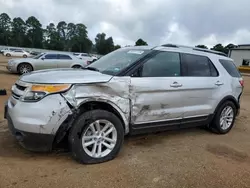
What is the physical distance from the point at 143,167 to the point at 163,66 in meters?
1.70

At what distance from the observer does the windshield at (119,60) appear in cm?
404

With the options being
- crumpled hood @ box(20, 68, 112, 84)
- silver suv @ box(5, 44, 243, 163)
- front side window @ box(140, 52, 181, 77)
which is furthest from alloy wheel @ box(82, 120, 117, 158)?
front side window @ box(140, 52, 181, 77)

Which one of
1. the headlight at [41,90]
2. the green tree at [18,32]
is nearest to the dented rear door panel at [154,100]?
the headlight at [41,90]

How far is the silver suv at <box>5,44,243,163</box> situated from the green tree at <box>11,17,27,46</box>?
95679 millimetres

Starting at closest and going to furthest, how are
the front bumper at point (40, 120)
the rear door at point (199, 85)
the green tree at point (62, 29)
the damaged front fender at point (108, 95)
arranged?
1. the front bumper at point (40, 120)
2. the damaged front fender at point (108, 95)
3. the rear door at point (199, 85)
4. the green tree at point (62, 29)

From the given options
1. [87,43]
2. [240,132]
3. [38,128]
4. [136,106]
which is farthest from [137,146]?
[87,43]

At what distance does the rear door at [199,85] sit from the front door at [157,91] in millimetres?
172

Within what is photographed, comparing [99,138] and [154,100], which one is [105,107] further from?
[154,100]

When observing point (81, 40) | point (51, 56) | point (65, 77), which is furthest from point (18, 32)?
point (65, 77)

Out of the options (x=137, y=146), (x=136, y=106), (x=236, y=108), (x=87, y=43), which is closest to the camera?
(x=136, y=106)

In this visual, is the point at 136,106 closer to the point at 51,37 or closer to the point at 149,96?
the point at 149,96

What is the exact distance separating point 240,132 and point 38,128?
4.42 m

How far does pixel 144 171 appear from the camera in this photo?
3477mm

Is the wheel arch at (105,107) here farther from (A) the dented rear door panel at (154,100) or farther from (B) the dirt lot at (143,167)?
(B) the dirt lot at (143,167)
